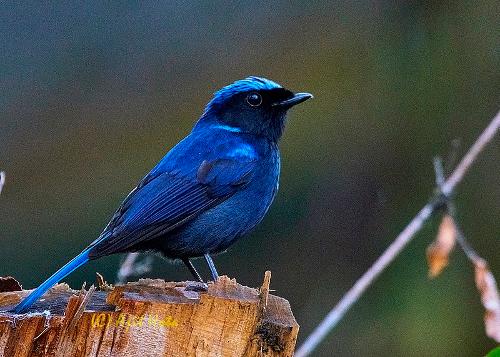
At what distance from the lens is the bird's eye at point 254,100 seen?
17.6 ft

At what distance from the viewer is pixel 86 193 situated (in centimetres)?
691

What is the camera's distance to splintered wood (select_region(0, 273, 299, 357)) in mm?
3348

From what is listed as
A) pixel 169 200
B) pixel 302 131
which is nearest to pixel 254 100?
pixel 169 200

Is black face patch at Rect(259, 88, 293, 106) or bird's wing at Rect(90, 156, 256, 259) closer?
bird's wing at Rect(90, 156, 256, 259)

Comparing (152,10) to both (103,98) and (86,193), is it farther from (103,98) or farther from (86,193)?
(86,193)

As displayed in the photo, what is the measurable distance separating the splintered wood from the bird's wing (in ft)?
2.60

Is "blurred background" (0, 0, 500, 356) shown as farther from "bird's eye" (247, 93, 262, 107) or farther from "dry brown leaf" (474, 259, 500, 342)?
"dry brown leaf" (474, 259, 500, 342)

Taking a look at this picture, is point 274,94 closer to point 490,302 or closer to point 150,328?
point 490,302

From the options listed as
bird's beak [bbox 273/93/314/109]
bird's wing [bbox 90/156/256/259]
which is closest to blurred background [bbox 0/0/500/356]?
bird's beak [bbox 273/93/314/109]

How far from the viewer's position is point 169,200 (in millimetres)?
4660

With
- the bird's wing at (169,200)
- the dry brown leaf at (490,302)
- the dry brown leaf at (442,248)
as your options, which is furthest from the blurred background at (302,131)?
the dry brown leaf at (490,302)

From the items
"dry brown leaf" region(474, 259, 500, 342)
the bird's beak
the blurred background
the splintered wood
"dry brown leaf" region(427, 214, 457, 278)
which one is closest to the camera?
the splintered wood

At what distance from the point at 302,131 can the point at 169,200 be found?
2699 millimetres

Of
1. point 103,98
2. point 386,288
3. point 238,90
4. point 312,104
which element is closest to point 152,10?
point 103,98
